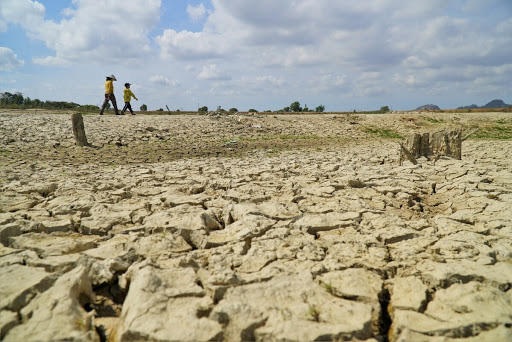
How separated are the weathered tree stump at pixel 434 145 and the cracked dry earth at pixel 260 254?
59 cm

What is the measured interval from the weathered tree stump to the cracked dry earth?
59cm

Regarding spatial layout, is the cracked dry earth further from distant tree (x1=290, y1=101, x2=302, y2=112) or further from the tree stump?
distant tree (x1=290, y1=101, x2=302, y2=112)

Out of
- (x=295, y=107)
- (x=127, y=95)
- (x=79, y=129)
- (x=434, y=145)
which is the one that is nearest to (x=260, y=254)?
(x=434, y=145)

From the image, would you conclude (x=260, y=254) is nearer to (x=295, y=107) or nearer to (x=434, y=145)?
(x=434, y=145)

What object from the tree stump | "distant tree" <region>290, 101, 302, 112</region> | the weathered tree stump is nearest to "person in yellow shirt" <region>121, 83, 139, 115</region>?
the tree stump

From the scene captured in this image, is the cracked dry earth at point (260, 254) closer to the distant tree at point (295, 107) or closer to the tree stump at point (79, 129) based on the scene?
the tree stump at point (79, 129)

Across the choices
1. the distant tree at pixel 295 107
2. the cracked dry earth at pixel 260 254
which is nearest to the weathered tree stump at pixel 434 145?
the cracked dry earth at pixel 260 254

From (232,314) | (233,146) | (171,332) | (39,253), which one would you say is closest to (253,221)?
(232,314)

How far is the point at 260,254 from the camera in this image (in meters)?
2.64

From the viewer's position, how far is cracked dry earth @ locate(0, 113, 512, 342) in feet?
5.98

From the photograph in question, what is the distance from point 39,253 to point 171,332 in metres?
1.67

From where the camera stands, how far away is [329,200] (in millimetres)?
3910

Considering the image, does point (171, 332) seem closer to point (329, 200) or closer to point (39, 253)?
point (39, 253)

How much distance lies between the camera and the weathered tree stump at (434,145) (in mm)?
6043
